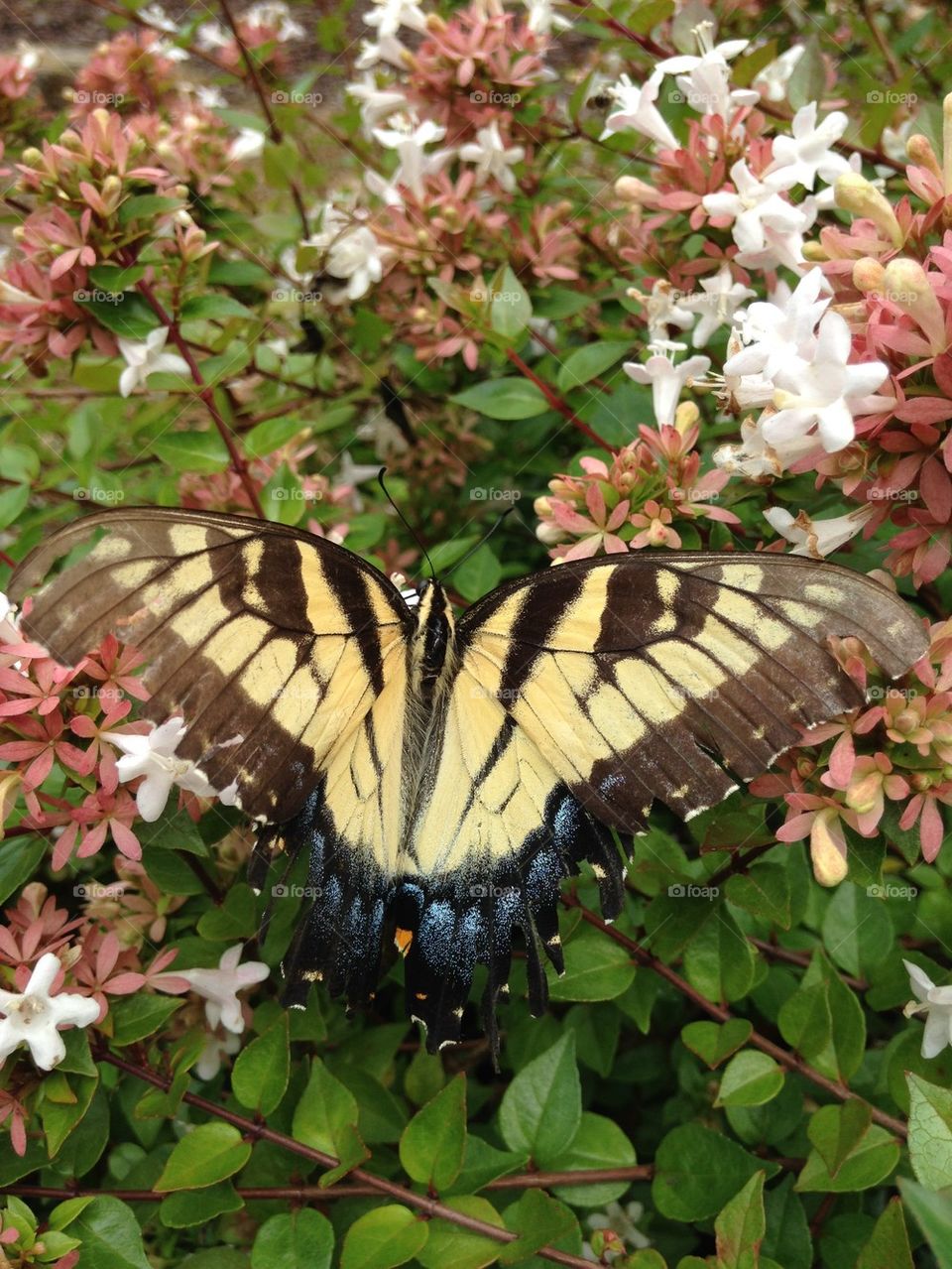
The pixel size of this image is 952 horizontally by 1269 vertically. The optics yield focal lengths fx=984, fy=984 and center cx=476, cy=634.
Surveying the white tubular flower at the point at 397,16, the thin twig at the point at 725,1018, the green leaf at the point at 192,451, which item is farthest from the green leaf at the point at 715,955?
the white tubular flower at the point at 397,16

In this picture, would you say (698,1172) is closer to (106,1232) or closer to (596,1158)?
(596,1158)

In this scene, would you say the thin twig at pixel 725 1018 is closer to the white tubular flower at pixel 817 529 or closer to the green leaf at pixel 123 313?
the white tubular flower at pixel 817 529

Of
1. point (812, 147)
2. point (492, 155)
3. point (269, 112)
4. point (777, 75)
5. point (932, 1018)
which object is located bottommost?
point (932, 1018)

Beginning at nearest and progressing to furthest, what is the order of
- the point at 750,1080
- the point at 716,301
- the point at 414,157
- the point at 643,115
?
the point at 750,1080 → the point at 716,301 → the point at 643,115 → the point at 414,157

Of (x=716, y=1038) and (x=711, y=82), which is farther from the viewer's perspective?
(x=711, y=82)

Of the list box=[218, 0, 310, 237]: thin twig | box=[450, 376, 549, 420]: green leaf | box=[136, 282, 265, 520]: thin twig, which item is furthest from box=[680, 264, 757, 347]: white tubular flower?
box=[218, 0, 310, 237]: thin twig

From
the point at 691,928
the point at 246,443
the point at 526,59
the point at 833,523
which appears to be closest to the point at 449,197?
the point at 526,59

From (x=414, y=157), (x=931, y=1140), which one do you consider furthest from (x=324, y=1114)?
(x=414, y=157)

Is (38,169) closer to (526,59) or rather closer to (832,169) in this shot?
(526,59)
